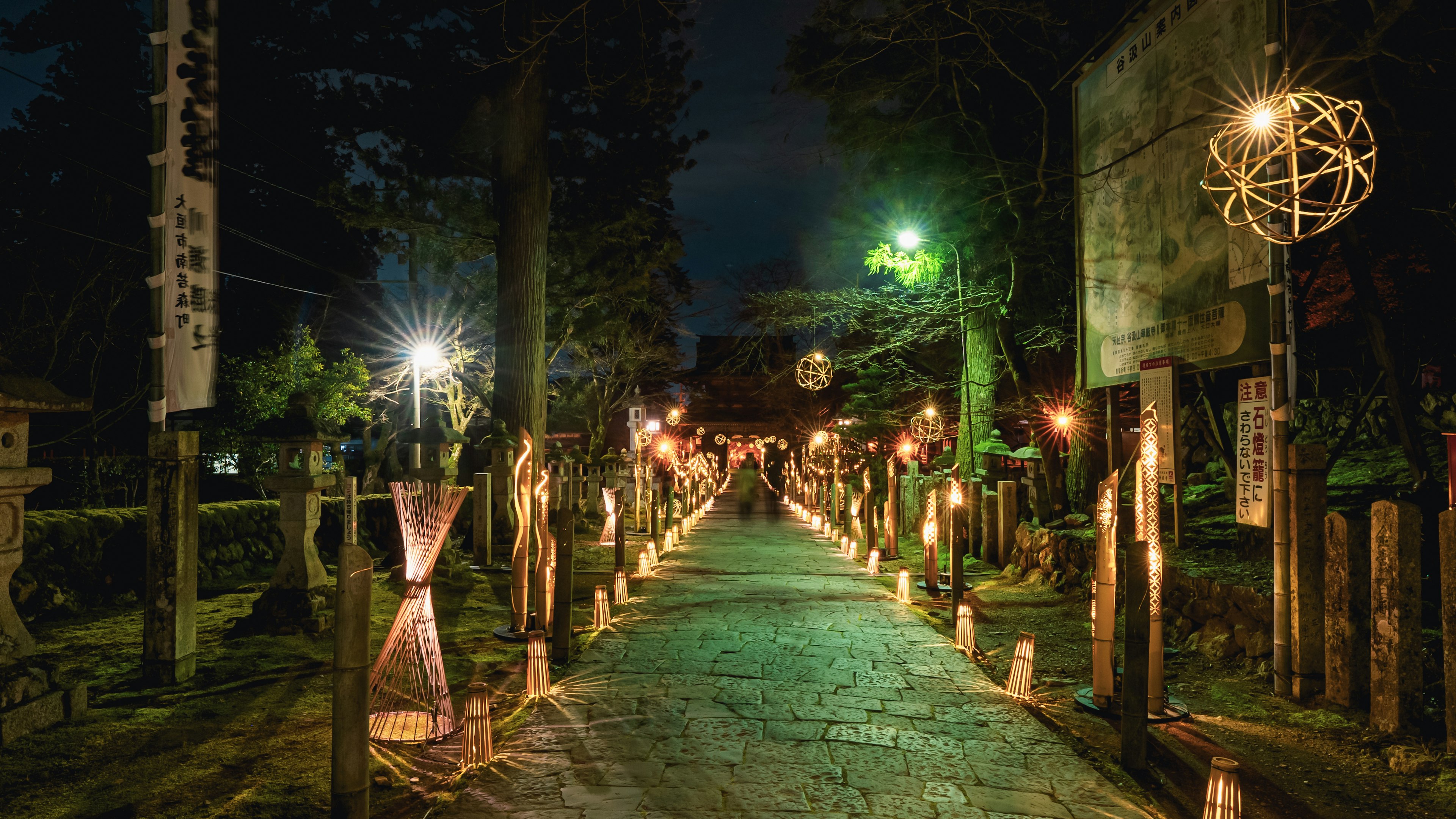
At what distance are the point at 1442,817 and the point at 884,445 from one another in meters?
23.9

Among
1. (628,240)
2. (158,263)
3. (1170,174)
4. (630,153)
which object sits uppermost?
(630,153)

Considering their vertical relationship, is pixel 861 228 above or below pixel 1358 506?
above

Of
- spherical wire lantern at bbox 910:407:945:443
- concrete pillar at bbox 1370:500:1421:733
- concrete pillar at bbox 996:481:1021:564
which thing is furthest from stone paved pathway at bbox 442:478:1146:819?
spherical wire lantern at bbox 910:407:945:443

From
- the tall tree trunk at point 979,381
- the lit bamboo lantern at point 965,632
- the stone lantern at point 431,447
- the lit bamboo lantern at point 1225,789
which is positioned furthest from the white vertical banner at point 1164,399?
the stone lantern at point 431,447

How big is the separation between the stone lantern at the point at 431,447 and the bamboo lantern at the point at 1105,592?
37.6 ft

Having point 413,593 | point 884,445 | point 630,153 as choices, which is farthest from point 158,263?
point 884,445

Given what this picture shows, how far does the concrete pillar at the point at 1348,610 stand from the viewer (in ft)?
19.0

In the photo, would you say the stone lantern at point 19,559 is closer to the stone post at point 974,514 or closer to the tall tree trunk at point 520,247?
Result: the tall tree trunk at point 520,247

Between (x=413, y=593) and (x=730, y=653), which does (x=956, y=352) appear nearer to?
(x=730, y=653)

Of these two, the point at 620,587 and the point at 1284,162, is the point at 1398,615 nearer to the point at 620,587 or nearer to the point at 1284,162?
the point at 1284,162

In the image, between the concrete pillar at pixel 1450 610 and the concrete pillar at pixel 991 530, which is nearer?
the concrete pillar at pixel 1450 610

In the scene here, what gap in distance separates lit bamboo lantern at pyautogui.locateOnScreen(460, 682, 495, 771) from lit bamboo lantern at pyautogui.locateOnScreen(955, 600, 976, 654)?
519 cm

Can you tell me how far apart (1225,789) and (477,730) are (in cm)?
427

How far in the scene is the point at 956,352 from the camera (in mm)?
25391
